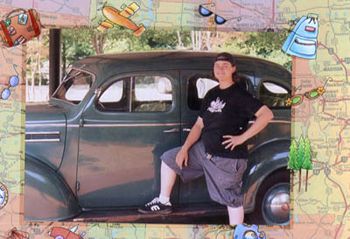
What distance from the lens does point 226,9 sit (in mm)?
3791

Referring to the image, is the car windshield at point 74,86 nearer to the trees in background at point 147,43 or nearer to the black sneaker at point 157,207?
the trees in background at point 147,43

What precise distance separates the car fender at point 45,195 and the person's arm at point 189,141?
0.79 m

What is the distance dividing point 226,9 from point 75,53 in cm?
110

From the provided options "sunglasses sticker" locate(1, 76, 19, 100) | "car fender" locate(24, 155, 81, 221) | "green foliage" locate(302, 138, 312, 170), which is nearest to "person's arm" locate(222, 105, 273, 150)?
"green foliage" locate(302, 138, 312, 170)

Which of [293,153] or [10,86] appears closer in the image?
[293,153]

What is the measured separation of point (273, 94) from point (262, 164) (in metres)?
0.49

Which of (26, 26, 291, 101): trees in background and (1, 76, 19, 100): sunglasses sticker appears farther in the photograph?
(1, 76, 19, 100): sunglasses sticker

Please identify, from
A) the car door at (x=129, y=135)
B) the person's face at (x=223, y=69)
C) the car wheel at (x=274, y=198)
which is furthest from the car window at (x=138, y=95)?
the car wheel at (x=274, y=198)

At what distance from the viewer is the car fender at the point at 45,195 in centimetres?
375

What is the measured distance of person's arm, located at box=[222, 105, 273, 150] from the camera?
12.1 ft

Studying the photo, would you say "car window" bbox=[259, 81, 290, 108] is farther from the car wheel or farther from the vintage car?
the car wheel

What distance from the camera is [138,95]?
373cm

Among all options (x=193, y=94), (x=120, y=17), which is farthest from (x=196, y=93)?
(x=120, y=17)

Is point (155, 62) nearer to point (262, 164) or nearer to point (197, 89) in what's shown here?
point (197, 89)
